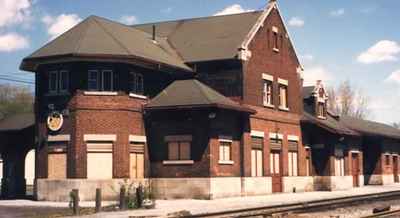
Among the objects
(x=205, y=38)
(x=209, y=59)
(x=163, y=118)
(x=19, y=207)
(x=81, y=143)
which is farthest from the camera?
(x=205, y=38)

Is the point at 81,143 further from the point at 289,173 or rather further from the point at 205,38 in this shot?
the point at 289,173

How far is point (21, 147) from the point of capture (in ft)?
120

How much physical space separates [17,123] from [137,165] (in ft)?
29.4

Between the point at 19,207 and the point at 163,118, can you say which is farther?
the point at 163,118

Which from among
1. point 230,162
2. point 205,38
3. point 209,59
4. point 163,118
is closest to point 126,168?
point 163,118

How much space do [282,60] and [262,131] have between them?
5.69 meters

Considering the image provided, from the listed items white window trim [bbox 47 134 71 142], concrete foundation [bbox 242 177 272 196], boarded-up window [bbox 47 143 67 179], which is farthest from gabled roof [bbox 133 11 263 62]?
boarded-up window [bbox 47 143 67 179]

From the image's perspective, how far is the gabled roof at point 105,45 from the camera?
30766mm

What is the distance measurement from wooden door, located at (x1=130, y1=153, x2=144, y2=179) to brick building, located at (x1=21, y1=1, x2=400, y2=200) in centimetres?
5

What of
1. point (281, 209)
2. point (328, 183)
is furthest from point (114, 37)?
point (328, 183)

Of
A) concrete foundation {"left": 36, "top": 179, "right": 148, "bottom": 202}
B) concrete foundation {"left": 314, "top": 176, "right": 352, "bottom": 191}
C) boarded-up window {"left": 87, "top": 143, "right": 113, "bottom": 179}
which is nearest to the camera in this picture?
concrete foundation {"left": 36, "top": 179, "right": 148, "bottom": 202}

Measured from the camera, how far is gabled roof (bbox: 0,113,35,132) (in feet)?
116

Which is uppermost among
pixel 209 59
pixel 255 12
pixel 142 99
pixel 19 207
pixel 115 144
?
pixel 255 12

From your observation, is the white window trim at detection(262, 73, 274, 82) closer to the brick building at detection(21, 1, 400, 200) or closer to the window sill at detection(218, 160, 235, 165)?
the brick building at detection(21, 1, 400, 200)
